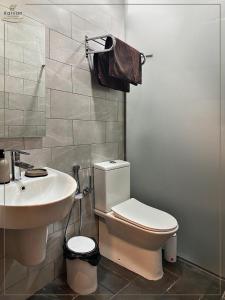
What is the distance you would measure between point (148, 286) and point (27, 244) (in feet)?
3.00

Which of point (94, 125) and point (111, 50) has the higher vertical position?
point (111, 50)

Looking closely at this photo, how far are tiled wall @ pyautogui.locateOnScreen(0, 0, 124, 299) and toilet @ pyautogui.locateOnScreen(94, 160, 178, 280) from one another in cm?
11

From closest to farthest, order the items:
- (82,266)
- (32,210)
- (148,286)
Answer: (32,210) < (82,266) < (148,286)

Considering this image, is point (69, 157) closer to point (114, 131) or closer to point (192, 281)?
point (114, 131)

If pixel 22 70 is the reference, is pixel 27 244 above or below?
below

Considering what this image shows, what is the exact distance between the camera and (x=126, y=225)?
153 cm

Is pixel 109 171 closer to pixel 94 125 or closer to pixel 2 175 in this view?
pixel 94 125

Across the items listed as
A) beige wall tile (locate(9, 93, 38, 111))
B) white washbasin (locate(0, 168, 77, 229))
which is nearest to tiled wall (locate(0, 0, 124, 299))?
beige wall tile (locate(9, 93, 38, 111))

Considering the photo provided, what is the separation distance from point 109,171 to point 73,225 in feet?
1.58

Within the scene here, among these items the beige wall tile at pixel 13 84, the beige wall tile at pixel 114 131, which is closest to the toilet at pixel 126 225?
the beige wall tile at pixel 114 131

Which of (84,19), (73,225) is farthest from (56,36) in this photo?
(73,225)

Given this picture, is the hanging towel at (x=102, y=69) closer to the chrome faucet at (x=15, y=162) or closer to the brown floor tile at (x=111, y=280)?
the chrome faucet at (x=15, y=162)

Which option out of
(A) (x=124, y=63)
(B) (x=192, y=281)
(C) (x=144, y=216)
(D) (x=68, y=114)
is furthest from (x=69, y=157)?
(B) (x=192, y=281)

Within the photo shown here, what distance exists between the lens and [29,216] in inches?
33.0
